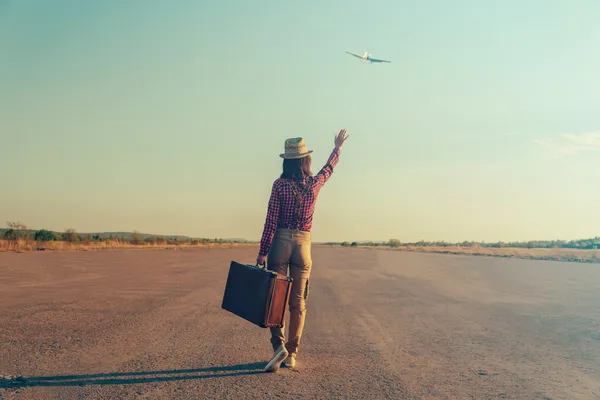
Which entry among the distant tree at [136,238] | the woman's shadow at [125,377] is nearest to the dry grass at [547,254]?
the distant tree at [136,238]

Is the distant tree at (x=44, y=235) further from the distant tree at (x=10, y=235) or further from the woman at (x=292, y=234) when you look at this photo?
the woman at (x=292, y=234)

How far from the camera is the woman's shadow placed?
495 centimetres

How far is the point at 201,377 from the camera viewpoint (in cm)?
520

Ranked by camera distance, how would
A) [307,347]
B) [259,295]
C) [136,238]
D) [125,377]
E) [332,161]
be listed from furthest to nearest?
[136,238]
[307,347]
[332,161]
[259,295]
[125,377]

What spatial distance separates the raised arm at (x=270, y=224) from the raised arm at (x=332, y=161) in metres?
0.52

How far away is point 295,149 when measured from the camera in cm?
604

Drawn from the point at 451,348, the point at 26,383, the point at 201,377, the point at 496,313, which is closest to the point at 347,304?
the point at 496,313

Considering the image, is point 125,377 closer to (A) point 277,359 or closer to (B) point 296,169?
(A) point 277,359

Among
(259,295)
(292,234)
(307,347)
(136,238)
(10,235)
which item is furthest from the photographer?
(136,238)

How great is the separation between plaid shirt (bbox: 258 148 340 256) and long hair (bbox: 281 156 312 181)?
8 cm

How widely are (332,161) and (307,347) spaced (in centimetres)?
233

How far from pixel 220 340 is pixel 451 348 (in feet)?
9.67

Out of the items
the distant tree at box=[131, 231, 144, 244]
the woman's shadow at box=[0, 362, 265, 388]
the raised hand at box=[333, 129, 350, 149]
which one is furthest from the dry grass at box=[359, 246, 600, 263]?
the woman's shadow at box=[0, 362, 265, 388]

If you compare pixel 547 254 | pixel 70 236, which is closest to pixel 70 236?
pixel 70 236
